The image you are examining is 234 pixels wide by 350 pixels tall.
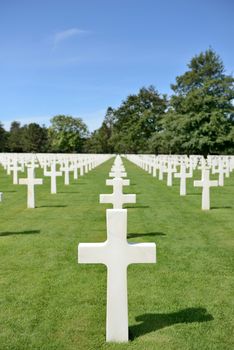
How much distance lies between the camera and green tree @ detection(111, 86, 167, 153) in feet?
292

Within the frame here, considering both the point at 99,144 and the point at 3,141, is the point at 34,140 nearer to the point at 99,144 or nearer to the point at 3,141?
the point at 3,141

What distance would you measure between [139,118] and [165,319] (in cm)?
8716

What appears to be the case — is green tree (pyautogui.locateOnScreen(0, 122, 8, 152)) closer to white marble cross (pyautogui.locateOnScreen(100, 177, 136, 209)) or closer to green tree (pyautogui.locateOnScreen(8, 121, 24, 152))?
green tree (pyautogui.locateOnScreen(8, 121, 24, 152))

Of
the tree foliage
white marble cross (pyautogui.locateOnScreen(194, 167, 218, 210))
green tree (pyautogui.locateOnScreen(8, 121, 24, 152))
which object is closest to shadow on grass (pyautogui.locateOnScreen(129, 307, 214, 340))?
white marble cross (pyautogui.locateOnScreen(194, 167, 218, 210))

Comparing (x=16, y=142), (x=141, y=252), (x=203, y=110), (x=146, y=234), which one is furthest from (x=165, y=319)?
(x=16, y=142)

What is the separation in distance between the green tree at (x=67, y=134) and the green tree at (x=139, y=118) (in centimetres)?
1481

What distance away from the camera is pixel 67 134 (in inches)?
4299

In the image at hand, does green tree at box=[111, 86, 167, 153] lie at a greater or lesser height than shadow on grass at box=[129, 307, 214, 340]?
greater

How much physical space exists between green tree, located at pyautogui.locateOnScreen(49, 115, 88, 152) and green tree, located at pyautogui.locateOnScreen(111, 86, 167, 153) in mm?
14807

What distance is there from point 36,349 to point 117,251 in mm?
977

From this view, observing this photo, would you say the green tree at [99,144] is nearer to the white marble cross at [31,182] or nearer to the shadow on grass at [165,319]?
the white marble cross at [31,182]

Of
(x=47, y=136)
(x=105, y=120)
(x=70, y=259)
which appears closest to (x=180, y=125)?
(x=70, y=259)

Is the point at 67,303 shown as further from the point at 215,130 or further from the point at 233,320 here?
the point at 215,130

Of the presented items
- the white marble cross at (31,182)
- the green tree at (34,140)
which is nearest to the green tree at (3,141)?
the green tree at (34,140)
